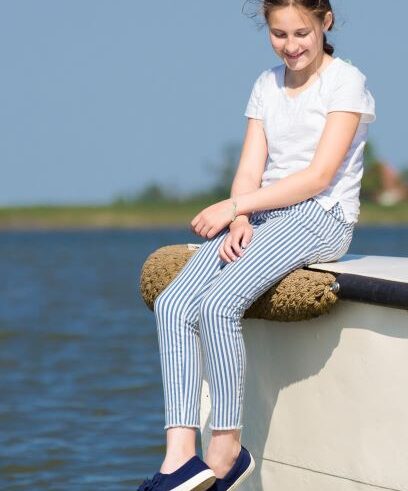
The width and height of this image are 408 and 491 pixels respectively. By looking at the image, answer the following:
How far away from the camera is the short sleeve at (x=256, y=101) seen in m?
4.33

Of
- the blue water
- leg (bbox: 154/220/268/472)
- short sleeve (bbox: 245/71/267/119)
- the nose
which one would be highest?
the nose

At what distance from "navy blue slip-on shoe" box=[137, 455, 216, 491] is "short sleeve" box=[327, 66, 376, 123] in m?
1.06

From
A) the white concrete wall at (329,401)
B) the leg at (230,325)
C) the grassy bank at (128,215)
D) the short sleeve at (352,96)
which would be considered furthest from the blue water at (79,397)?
the grassy bank at (128,215)

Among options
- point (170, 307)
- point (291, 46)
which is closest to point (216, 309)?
point (170, 307)

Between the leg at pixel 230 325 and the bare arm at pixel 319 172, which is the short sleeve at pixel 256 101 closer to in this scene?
the bare arm at pixel 319 172

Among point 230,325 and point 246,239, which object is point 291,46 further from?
point 230,325

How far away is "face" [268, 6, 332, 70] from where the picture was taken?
13.3 ft

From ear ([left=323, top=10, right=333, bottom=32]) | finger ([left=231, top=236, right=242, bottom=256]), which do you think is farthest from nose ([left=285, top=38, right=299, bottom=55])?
finger ([left=231, top=236, right=242, bottom=256])

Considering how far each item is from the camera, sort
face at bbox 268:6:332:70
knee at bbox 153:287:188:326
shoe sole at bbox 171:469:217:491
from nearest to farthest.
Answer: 1. shoe sole at bbox 171:469:217:491
2. knee at bbox 153:287:188:326
3. face at bbox 268:6:332:70

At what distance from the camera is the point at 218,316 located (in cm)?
388

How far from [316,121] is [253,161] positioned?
28 cm

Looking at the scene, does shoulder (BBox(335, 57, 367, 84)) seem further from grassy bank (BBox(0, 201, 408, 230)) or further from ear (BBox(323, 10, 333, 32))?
grassy bank (BBox(0, 201, 408, 230))

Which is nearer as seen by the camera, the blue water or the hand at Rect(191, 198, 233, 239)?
the hand at Rect(191, 198, 233, 239)

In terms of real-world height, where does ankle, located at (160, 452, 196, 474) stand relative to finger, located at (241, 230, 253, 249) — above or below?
below
